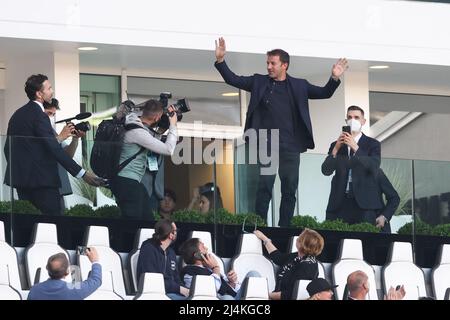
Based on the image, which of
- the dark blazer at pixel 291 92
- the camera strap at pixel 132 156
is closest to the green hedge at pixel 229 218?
the dark blazer at pixel 291 92

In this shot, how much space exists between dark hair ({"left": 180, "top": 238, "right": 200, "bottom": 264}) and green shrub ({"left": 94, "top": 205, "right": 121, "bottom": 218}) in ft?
4.14

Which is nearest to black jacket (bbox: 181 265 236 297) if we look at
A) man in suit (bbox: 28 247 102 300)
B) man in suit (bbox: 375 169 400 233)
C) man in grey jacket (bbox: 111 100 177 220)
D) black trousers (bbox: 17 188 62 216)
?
man in grey jacket (bbox: 111 100 177 220)

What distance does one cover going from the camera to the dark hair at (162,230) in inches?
752

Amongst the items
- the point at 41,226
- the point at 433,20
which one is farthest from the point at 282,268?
the point at 433,20

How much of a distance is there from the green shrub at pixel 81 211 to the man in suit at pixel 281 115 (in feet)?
6.87

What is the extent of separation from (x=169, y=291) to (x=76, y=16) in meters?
6.68

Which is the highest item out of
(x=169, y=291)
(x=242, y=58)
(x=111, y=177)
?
(x=242, y=58)

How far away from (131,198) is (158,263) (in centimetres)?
138

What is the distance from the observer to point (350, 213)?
21625 millimetres

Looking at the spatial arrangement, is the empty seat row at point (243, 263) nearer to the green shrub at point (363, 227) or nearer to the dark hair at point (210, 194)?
the green shrub at point (363, 227)

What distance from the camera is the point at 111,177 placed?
65.6 ft

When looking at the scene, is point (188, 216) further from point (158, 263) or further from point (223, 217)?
point (158, 263)

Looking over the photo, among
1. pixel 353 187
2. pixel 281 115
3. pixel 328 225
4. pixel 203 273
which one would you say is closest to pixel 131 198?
pixel 203 273

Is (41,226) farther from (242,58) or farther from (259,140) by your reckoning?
(242,58)
